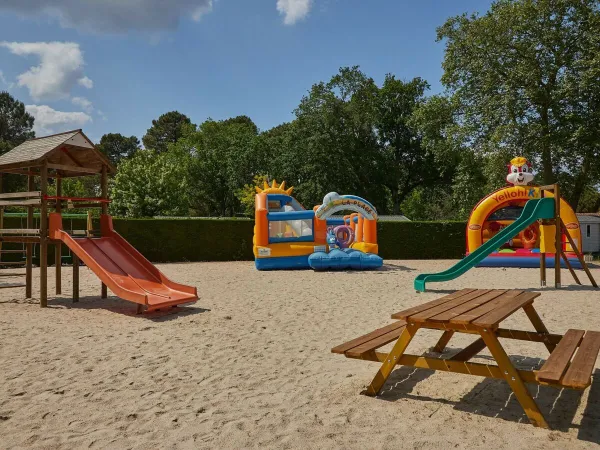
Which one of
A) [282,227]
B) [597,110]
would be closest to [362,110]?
[597,110]

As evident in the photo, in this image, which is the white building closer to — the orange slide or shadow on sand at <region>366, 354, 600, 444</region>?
the orange slide

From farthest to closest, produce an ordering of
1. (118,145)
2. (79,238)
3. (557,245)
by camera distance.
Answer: (118,145) → (557,245) → (79,238)

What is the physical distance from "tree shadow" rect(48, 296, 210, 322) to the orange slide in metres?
0.17

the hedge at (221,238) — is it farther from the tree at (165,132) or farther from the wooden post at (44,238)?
the tree at (165,132)

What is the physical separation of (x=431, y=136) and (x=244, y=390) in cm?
2652

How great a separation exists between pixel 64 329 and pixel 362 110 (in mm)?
36252

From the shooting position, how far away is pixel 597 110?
22.7 meters

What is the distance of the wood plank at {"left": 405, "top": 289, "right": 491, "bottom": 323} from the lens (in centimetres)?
382

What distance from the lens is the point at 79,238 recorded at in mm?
9219

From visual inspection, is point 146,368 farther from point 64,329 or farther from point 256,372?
point 64,329

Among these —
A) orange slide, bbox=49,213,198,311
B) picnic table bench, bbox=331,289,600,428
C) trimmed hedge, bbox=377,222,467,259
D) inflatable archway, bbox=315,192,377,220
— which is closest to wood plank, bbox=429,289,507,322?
picnic table bench, bbox=331,289,600,428

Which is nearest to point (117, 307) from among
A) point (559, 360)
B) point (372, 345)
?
point (372, 345)

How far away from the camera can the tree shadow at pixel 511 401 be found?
3.65 metres

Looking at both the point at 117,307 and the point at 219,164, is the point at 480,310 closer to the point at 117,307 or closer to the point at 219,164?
the point at 117,307
